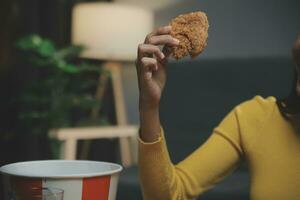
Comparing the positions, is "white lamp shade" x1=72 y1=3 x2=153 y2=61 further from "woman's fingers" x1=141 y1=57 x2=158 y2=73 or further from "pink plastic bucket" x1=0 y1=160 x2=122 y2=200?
"pink plastic bucket" x1=0 y1=160 x2=122 y2=200

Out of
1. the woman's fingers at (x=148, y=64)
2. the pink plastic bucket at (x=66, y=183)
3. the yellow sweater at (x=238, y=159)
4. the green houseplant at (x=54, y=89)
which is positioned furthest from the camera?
the green houseplant at (x=54, y=89)

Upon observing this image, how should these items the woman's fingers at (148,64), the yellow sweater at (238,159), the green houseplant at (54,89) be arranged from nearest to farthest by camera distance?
the woman's fingers at (148,64) < the yellow sweater at (238,159) < the green houseplant at (54,89)

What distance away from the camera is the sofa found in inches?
80.1

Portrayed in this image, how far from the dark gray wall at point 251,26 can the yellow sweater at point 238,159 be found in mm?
1726

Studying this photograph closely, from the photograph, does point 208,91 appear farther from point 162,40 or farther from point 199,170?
point 162,40

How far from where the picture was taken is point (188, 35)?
0.73 m

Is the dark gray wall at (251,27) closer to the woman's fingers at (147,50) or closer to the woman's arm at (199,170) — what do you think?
the woman's arm at (199,170)

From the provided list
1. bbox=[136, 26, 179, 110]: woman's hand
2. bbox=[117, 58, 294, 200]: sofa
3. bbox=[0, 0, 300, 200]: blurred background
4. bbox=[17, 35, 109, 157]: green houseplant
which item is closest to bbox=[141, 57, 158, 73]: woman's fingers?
bbox=[136, 26, 179, 110]: woman's hand

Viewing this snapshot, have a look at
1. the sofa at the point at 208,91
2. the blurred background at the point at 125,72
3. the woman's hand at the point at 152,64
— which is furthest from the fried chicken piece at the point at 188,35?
the sofa at the point at 208,91

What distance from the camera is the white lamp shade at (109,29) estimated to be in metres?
2.58

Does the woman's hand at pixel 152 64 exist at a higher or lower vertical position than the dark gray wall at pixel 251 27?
higher

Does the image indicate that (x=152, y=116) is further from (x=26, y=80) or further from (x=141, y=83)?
(x=26, y=80)

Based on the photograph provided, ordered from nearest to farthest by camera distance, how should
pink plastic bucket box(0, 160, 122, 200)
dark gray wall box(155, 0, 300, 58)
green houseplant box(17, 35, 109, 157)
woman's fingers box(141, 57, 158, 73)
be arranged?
pink plastic bucket box(0, 160, 122, 200) < woman's fingers box(141, 57, 158, 73) < green houseplant box(17, 35, 109, 157) < dark gray wall box(155, 0, 300, 58)

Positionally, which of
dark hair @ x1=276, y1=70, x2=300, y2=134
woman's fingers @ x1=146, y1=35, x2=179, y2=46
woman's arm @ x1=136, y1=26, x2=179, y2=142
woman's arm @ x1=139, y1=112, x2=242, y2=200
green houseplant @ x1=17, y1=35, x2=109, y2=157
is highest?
woman's fingers @ x1=146, y1=35, x2=179, y2=46
